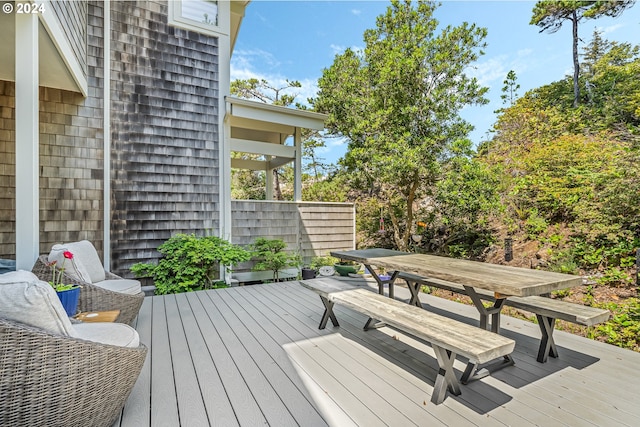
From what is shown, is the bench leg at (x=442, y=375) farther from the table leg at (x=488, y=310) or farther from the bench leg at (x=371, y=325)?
the bench leg at (x=371, y=325)

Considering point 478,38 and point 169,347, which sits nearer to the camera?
point 169,347

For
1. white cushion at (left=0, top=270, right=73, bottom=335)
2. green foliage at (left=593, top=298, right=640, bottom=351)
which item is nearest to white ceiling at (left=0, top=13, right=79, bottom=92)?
white cushion at (left=0, top=270, right=73, bottom=335)

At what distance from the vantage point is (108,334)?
1.93 meters

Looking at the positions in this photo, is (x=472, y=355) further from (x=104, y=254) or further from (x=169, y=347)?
(x=104, y=254)

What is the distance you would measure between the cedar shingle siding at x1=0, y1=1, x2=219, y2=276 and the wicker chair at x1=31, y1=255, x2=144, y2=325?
74.2 inches

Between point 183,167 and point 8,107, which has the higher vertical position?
point 8,107

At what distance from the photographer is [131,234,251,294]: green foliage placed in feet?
15.7

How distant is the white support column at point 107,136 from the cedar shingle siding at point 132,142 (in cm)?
5

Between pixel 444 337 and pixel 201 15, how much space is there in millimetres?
6157

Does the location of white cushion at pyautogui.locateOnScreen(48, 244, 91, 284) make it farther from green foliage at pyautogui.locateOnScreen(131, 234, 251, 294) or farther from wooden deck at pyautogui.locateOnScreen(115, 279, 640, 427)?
green foliage at pyautogui.locateOnScreen(131, 234, 251, 294)

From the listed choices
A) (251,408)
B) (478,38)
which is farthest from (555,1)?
(251,408)

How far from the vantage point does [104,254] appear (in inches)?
183

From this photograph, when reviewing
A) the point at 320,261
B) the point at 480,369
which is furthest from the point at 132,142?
the point at 480,369

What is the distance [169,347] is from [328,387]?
5.06 feet
